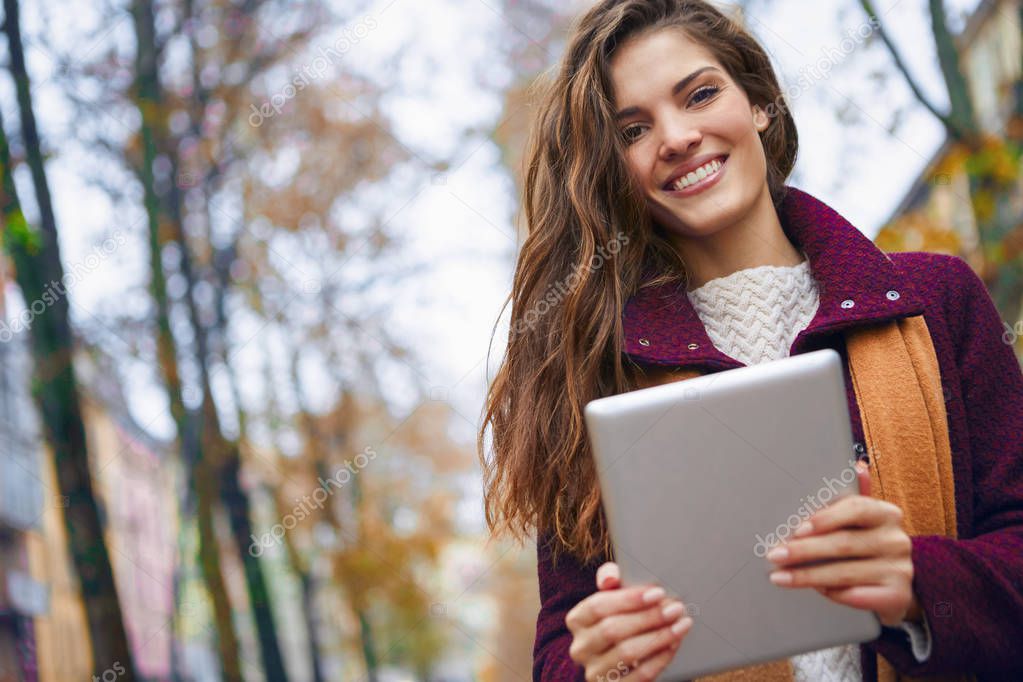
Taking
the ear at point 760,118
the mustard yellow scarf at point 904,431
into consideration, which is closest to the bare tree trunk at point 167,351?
the ear at point 760,118

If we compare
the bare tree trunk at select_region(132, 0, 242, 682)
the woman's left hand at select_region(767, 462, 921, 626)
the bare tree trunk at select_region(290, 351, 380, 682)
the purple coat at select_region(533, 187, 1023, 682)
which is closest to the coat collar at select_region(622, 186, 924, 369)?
the purple coat at select_region(533, 187, 1023, 682)

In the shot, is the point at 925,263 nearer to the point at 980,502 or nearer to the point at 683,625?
the point at 980,502

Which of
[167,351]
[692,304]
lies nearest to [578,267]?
[692,304]

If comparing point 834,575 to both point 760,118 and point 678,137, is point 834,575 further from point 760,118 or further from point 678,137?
point 760,118

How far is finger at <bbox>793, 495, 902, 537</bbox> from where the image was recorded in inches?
63.4

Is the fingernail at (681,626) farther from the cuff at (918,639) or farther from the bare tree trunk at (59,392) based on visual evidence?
the bare tree trunk at (59,392)

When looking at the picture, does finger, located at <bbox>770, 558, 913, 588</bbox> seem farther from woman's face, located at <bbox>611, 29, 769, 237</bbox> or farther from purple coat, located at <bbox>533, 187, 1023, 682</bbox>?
woman's face, located at <bbox>611, 29, 769, 237</bbox>

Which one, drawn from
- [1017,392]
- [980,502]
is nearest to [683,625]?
[980,502]

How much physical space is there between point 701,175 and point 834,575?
36.1 inches

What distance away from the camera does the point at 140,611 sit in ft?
82.9

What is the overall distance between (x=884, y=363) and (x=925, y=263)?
26 centimetres

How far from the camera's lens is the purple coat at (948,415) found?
176cm

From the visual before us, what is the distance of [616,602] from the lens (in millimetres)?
1699

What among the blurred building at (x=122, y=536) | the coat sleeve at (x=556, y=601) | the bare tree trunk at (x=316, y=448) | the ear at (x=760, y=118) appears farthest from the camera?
the bare tree trunk at (x=316, y=448)
